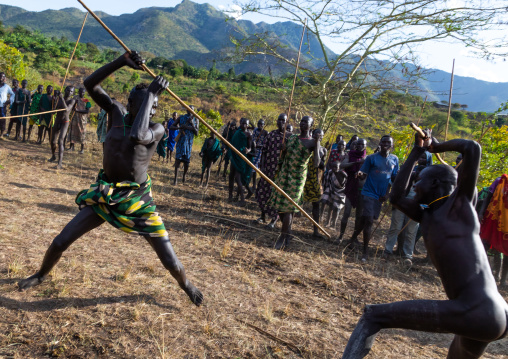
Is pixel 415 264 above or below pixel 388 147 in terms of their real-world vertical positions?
below

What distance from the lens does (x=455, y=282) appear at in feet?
6.48

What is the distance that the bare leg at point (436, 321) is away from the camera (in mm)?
1866

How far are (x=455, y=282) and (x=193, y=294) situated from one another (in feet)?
6.43

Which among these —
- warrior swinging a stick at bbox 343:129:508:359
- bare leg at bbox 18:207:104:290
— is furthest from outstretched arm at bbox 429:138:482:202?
bare leg at bbox 18:207:104:290

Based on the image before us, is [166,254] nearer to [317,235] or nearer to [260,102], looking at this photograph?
[317,235]

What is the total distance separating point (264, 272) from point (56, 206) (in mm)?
3240

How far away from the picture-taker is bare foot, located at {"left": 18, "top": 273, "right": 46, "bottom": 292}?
282cm

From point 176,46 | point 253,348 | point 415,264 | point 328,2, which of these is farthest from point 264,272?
point 176,46

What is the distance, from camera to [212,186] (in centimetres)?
934

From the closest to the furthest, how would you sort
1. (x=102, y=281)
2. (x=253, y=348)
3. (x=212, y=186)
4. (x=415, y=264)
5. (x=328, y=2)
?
(x=253, y=348)
(x=102, y=281)
(x=415, y=264)
(x=328, y=2)
(x=212, y=186)

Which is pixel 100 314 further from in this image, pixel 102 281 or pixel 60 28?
pixel 60 28

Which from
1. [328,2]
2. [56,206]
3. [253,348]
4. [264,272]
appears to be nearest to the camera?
[253,348]

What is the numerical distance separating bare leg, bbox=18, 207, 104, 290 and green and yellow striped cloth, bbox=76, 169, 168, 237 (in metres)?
0.07

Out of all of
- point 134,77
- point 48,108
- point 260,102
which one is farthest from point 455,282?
point 134,77
